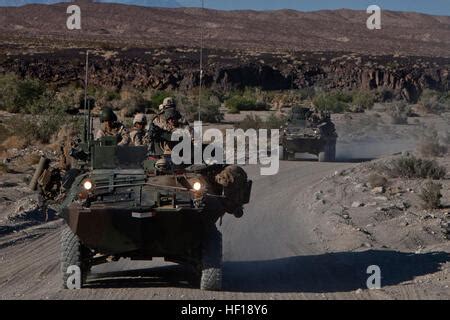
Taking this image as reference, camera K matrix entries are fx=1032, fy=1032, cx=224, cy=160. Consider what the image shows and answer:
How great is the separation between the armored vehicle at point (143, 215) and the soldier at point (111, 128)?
805mm

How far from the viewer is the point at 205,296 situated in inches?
418

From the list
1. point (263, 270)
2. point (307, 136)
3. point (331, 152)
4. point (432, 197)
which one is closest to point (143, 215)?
point (263, 270)

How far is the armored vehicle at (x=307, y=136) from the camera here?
91.8 ft

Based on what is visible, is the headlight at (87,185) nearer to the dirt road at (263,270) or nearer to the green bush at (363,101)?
the dirt road at (263,270)

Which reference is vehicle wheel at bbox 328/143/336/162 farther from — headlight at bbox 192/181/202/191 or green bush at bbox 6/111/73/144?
headlight at bbox 192/181/202/191

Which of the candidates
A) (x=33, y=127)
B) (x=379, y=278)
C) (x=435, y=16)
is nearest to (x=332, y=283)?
(x=379, y=278)

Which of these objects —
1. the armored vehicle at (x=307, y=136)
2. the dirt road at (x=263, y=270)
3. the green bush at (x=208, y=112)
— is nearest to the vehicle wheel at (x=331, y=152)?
the armored vehicle at (x=307, y=136)

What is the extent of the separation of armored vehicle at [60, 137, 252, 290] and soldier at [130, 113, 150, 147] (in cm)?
62

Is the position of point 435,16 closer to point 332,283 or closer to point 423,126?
point 423,126

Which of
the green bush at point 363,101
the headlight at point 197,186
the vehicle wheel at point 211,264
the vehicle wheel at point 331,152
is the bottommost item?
the green bush at point 363,101

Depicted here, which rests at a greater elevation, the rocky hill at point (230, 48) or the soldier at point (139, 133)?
the soldier at point (139, 133)

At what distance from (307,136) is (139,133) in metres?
15.7

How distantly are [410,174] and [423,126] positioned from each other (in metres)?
19.1

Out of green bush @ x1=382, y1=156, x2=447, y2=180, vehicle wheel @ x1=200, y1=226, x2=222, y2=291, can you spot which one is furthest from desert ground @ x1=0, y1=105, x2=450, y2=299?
green bush @ x1=382, y1=156, x2=447, y2=180
